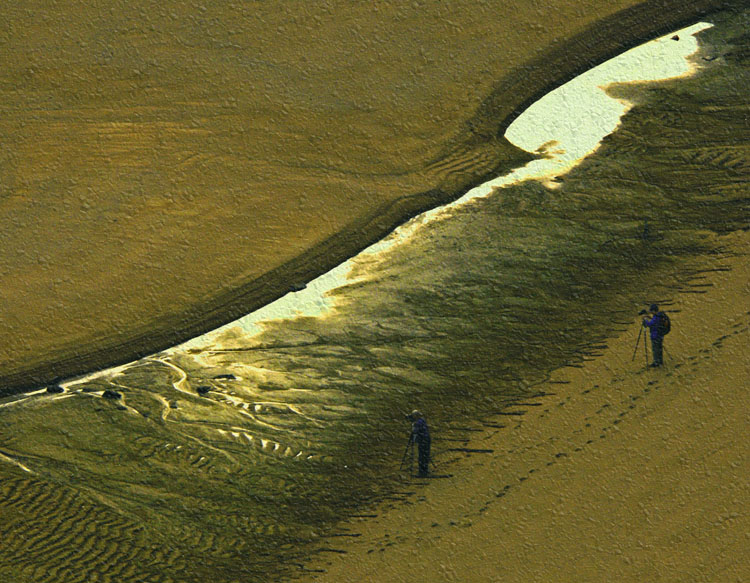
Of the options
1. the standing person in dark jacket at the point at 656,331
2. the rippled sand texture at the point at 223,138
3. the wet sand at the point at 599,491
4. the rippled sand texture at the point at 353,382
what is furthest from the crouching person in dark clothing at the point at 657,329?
the rippled sand texture at the point at 223,138

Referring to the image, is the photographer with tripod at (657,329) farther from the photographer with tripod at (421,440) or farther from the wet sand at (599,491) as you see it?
the photographer with tripod at (421,440)

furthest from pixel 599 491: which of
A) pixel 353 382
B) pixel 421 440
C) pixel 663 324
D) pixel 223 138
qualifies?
pixel 223 138

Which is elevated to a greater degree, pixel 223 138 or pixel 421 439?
pixel 223 138

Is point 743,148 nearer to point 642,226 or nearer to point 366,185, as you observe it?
point 642,226

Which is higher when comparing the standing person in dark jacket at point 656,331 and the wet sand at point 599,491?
the standing person in dark jacket at point 656,331

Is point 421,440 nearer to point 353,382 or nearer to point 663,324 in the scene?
point 353,382

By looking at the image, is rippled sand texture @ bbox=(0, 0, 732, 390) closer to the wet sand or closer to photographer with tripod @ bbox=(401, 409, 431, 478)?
photographer with tripod @ bbox=(401, 409, 431, 478)
